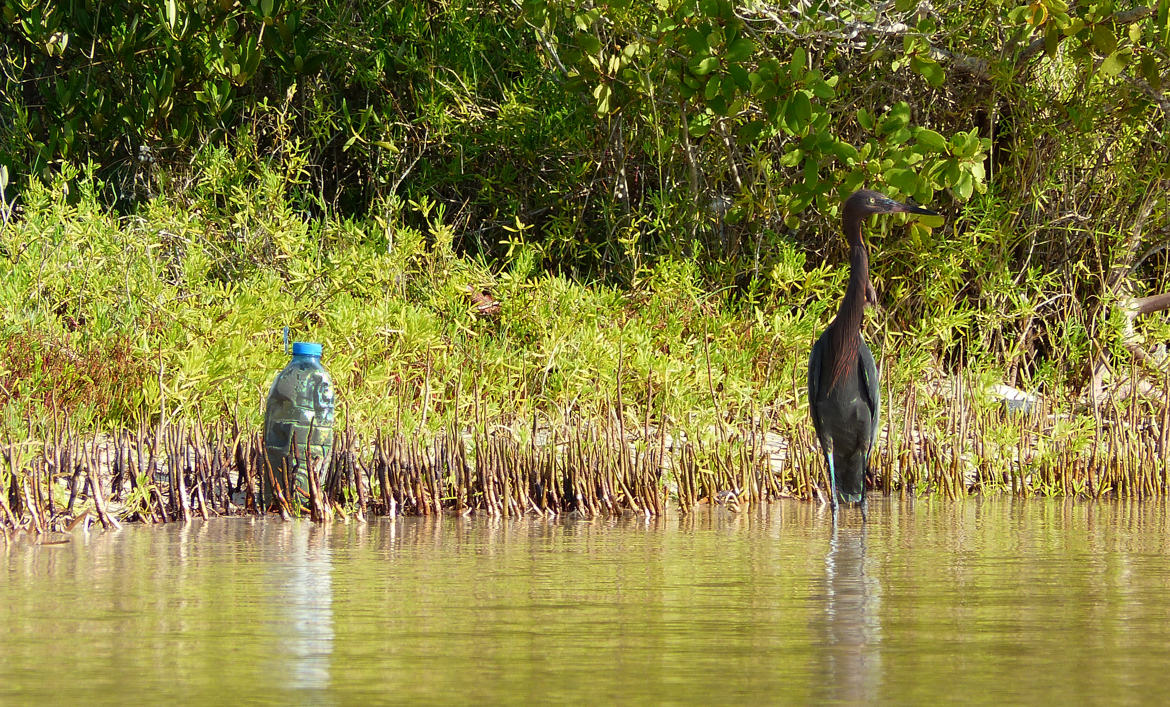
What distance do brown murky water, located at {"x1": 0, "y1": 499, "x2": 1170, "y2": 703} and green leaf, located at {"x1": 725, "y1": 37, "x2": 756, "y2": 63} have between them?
278 cm

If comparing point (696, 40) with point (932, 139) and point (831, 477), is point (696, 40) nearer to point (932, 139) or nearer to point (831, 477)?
point (932, 139)

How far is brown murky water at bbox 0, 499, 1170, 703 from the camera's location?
9.20 feet

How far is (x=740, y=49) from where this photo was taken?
23.6 ft

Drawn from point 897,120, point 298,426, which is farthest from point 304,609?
point 897,120

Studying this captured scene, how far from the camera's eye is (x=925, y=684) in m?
2.79

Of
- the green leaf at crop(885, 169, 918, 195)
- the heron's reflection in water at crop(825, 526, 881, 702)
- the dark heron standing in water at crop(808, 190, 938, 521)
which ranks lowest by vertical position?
the heron's reflection in water at crop(825, 526, 881, 702)

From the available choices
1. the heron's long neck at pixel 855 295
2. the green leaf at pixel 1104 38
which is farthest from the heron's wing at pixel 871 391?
the green leaf at pixel 1104 38

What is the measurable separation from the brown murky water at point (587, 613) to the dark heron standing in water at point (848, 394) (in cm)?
82

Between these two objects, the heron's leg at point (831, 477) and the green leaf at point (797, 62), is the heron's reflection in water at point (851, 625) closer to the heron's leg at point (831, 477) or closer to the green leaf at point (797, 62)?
the heron's leg at point (831, 477)

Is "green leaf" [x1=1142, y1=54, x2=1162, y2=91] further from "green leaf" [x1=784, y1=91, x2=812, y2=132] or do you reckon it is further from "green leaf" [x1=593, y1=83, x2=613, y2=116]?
"green leaf" [x1=593, y1=83, x2=613, y2=116]

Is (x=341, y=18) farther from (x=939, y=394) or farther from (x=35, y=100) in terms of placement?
(x=939, y=394)

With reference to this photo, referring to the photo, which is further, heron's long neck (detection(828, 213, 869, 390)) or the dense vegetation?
the dense vegetation

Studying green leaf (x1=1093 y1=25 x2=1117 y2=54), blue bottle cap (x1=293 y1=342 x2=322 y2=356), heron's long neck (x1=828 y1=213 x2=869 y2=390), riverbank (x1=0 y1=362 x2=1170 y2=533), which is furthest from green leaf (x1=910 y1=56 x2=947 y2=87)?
blue bottle cap (x1=293 y1=342 x2=322 y2=356)

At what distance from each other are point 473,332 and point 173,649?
449 centimetres
